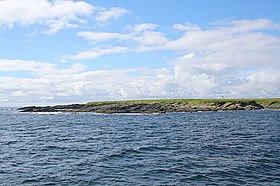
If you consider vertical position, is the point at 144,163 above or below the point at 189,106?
below

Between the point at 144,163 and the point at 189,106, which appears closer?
the point at 144,163

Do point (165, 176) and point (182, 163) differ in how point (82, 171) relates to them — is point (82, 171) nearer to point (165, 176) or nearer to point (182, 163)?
point (165, 176)

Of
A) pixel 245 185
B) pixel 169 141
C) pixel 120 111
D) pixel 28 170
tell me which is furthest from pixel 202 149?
pixel 120 111

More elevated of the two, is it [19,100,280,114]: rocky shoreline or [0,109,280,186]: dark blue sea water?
[19,100,280,114]: rocky shoreline

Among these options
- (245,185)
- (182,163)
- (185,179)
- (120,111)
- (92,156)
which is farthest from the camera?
(120,111)

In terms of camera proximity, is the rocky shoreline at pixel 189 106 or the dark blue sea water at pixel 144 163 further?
the rocky shoreline at pixel 189 106

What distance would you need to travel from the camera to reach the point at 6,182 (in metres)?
24.7

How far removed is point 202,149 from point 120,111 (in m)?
109

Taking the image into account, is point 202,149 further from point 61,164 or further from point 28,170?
point 28,170

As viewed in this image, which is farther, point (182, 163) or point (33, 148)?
point (33, 148)

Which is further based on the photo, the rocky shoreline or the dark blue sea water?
the rocky shoreline

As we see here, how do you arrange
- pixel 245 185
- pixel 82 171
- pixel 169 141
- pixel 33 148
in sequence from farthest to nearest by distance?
pixel 169 141, pixel 33 148, pixel 82 171, pixel 245 185

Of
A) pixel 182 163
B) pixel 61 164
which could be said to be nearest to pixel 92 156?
pixel 61 164

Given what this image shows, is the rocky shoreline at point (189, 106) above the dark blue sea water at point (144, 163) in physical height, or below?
above
